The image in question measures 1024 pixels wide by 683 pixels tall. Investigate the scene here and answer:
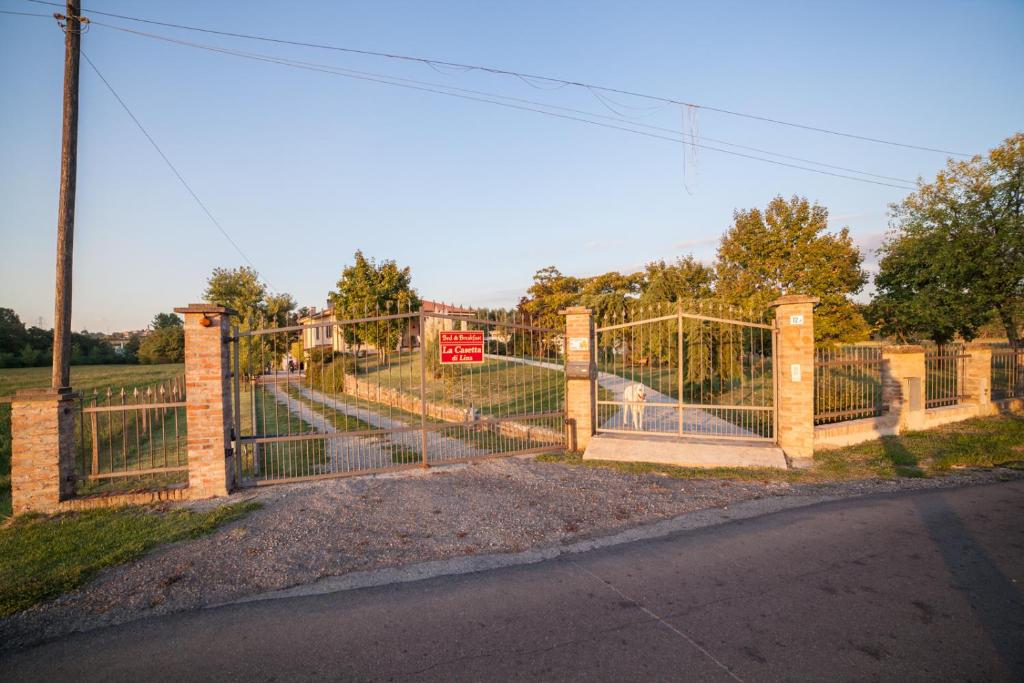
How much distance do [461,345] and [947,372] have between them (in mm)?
12270

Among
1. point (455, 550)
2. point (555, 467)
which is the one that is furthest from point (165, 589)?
point (555, 467)

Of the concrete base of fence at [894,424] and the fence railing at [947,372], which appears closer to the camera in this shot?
the concrete base of fence at [894,424]

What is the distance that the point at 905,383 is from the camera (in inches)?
408

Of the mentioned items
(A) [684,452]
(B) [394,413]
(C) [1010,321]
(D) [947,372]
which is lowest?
(B) [394,413]

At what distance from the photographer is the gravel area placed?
422 centimetres

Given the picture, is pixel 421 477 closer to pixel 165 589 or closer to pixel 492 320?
pixel 492 320

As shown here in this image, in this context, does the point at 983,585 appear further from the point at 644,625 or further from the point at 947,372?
the point at 947,372

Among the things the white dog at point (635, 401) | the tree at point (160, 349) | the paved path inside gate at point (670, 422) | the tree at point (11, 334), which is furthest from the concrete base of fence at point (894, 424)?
the tree at point (160, 349)

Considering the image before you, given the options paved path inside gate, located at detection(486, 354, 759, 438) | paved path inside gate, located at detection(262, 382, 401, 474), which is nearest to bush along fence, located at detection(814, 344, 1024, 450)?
paved path inside gate, located at detection(486, 354, 759, 438)

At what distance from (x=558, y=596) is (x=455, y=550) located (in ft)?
4.50

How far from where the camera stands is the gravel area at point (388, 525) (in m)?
4.22

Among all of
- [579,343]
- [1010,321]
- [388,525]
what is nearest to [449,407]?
[579,343]

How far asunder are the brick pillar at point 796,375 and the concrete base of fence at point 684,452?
1.20ft

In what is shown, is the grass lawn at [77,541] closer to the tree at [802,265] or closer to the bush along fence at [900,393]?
the bush along fence at [900,393]
